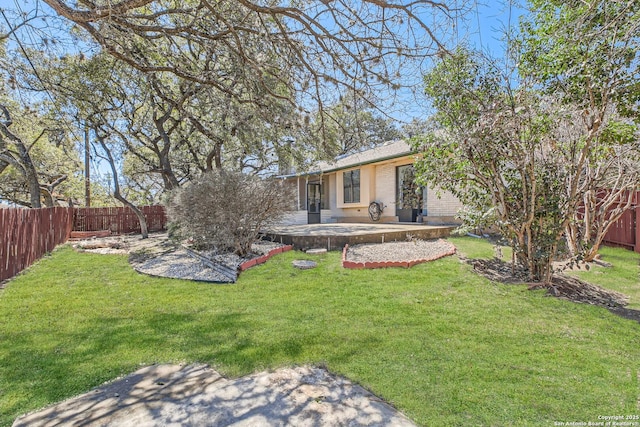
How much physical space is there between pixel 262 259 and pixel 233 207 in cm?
146

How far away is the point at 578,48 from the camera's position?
4.50m

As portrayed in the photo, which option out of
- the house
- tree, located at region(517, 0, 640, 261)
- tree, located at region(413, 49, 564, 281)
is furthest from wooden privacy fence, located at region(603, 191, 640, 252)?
tree, located at region(413, 49, 564, 281)

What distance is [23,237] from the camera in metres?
7.92

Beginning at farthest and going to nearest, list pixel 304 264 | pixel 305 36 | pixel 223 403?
pixel 304 264 < pixel 305 36 < pixel 223 403

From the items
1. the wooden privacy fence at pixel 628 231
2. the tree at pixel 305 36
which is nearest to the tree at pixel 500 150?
the tree at pixel 305 36

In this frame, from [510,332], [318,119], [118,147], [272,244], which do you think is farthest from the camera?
[118,147]

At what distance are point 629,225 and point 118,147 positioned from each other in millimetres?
19184

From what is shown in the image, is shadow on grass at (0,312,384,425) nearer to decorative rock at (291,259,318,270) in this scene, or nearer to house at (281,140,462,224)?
decorative rock at (291,259,318,270)

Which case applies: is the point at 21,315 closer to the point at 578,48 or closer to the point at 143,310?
the point at 143,310

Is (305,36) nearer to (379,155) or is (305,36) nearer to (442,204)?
(442,204)

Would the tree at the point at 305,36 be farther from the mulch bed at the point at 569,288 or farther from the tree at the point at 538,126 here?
the mulch bed at the point at 569,288

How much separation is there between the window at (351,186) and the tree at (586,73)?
11.5 metres

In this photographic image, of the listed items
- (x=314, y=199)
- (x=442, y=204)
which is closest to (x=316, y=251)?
(x=442, y=204)

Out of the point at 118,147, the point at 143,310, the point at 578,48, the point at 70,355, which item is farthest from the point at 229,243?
the point at 118,147
